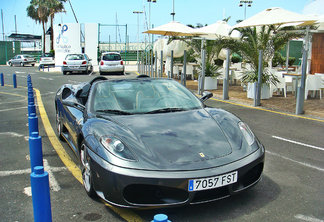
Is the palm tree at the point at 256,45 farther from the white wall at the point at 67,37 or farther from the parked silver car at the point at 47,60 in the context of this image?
the parked silver car at the point at 47,60

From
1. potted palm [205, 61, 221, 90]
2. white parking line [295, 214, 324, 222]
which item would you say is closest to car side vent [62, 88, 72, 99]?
white parking line [295, 214, 324, 222]

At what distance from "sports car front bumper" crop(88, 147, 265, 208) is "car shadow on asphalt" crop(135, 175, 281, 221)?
21 centimetres

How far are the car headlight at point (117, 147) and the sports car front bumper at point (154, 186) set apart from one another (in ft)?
0.44

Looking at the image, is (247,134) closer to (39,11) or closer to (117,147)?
(117,147)

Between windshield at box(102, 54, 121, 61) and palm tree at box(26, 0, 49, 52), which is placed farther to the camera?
palm tree at box(26, 0, 49, 52)

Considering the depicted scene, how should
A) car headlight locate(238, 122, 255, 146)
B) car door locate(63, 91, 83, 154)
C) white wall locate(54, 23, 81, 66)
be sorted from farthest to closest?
white wall locate(54, 23, 81, 66)
car door locate(63, 91, 83, 154)
car headlight locate(238, 122, 255, 146)

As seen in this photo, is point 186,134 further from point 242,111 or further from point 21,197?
point 242,111

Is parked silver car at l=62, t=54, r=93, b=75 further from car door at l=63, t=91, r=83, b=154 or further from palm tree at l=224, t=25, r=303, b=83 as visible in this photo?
car door at l=63, t=91, r=83, b=154

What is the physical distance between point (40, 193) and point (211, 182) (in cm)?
145

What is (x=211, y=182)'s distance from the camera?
3.08m

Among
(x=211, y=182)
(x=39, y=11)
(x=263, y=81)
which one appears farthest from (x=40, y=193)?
(x=39, y=11)

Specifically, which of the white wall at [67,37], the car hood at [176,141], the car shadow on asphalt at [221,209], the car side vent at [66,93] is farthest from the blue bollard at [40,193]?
the white wall at [67,37]

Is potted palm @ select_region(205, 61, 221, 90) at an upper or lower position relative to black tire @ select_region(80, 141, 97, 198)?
upper

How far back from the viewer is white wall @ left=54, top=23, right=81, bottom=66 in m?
35.8
